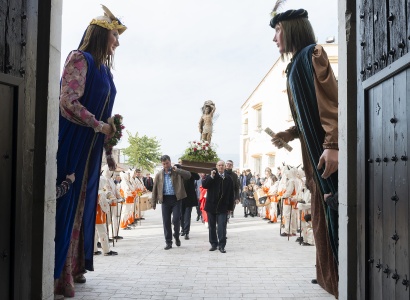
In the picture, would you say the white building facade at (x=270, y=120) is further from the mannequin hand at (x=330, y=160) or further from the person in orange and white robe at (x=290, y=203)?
the mannequin hand at (x=330, y=160)

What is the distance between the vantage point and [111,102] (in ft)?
20.0

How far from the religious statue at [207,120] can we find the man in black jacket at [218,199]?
6.57 m

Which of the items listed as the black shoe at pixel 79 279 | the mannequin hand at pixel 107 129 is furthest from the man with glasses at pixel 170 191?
the mannequin hand at pixel 107 129

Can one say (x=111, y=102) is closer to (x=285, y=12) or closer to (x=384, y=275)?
(x=285, y=12)

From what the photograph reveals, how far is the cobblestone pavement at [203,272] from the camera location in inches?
237

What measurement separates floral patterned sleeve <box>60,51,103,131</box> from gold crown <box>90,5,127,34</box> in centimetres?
51

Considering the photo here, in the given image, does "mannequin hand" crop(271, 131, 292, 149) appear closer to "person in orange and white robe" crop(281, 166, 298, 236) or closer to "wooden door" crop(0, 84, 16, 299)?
"wooden door" crop(0, 84, 16, 299)

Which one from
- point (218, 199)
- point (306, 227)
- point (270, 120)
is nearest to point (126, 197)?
point (218, 199)

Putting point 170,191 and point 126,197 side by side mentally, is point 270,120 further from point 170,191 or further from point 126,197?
point 170,191

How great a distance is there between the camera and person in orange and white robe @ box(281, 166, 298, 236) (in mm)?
12812

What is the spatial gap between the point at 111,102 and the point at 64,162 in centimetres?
118

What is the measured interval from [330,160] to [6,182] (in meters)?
3.06

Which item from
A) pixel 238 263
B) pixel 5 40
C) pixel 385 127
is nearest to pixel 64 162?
pixel 5 40

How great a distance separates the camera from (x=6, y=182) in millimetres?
3213
